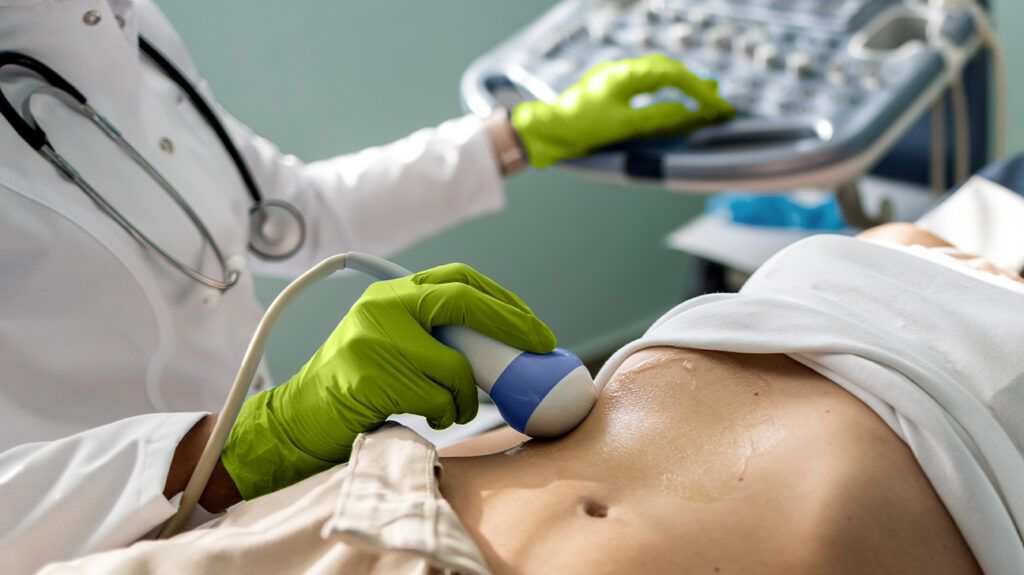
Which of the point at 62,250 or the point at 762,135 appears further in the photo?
the point at 762,135

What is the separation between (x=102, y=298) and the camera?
0.92 m

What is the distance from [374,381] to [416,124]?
4.62ft

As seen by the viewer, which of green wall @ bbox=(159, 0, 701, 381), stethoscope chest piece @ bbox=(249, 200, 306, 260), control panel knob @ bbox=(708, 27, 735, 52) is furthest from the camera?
green wall @ bbox=(159, 0, 701, 381)

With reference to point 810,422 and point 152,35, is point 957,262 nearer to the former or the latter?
point 810,422

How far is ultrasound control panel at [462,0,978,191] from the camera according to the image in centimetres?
119

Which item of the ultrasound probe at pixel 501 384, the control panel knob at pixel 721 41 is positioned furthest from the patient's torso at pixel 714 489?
the control panel knob at pixel 721 41

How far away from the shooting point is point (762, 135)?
1.25m

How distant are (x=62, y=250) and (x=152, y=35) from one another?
0.36 m

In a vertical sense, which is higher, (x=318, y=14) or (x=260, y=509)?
(x=318, y=14)

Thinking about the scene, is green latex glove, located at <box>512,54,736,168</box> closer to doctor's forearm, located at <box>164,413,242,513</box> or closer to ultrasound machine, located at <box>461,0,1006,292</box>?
ultrasound machine, located at <box>461,0,1006,292</box>

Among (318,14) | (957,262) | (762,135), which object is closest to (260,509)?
(957,262)

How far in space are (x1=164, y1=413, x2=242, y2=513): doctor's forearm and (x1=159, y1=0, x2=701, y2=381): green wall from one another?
43.6 inches

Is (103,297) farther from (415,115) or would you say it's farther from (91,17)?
(415,115)

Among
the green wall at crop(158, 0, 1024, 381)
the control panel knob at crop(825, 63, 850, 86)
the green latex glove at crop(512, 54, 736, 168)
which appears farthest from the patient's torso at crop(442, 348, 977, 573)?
the green wall at crop(158, 0, 1024, 381)
